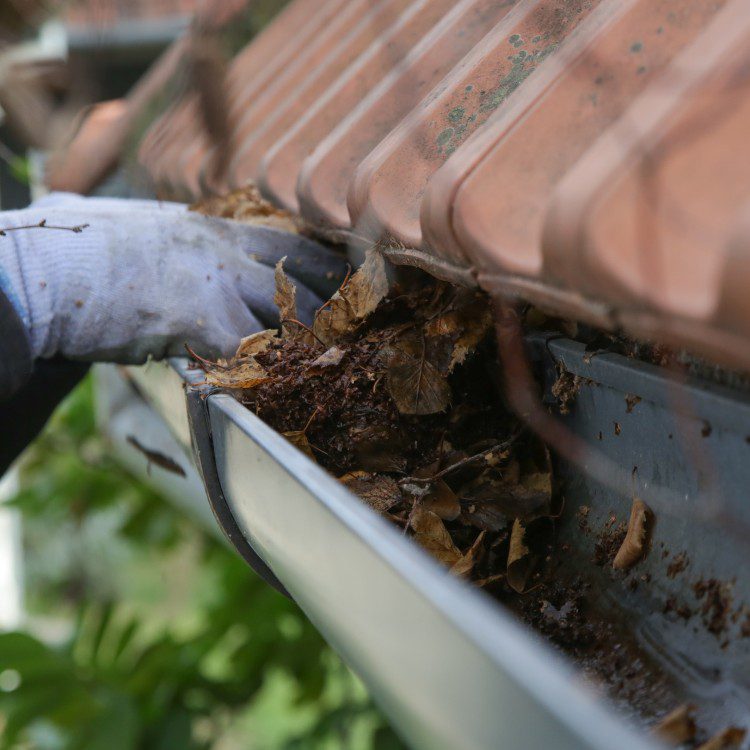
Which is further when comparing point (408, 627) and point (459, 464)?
point (459, 464)

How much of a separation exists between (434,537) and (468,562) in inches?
2.2

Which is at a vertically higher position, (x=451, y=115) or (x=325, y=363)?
(x=451, y=115)

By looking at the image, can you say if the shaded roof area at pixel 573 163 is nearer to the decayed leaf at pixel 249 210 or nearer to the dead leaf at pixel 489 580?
the decayed leaf at pixel 249 210

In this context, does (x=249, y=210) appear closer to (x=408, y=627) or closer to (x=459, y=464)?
(x=459, y=464)

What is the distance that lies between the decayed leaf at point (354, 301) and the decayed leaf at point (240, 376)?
141 millimetres

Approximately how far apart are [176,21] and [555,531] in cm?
408

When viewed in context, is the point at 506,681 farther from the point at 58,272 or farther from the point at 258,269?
the point at 58,272

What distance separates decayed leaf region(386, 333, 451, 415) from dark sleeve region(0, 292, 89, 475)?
0.78 metres

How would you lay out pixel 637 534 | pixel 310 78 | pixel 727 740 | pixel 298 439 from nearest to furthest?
1. pixel 727 740
2. pixel 637 534
3. pixel 298 439
4. pixel 310 78

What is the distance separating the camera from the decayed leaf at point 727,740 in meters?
0.75

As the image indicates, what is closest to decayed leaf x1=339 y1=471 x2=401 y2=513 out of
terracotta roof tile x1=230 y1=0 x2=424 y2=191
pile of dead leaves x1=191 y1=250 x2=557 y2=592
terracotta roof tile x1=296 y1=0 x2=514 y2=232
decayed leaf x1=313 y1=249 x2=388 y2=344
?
pile of dead leaves x1=191 y1=250 x2=557 y2=592

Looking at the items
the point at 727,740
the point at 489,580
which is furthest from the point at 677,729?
the point at 489,580

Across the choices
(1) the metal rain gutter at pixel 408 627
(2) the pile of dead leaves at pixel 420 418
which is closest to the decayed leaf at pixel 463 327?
(2) the pile of dead leaves at pixel 420 418

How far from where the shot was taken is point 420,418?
52.9 inches
